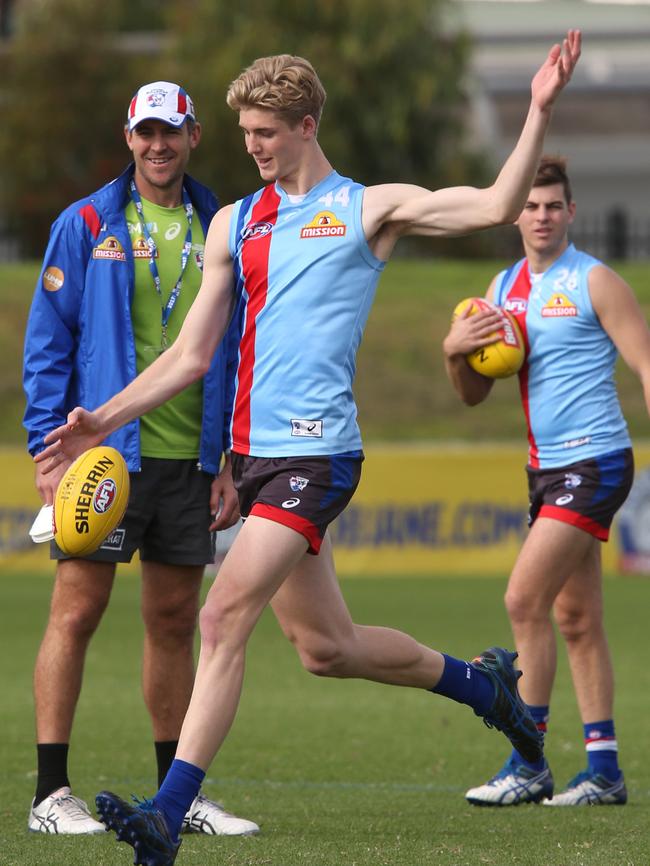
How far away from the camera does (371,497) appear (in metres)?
17.3

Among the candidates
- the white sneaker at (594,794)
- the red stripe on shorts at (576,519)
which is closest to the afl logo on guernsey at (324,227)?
the red stripe on shorts at (576,519)

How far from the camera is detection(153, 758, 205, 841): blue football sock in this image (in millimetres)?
4832

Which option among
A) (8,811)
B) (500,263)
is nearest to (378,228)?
(8,811)

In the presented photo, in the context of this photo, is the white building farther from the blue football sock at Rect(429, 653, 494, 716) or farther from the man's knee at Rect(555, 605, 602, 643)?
the blue football sock at Rect(429, 653, 494, 716)

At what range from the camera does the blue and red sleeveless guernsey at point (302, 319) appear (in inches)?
209

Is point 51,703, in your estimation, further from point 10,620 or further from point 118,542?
point 10,620

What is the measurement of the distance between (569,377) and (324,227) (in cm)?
179

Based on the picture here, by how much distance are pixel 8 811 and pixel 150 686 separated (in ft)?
2.26

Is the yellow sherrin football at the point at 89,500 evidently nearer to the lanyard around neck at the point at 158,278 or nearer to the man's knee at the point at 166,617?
the man's knee at the point at 166,617

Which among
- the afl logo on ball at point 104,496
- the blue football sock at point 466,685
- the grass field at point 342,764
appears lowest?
the grass field at point 342,764

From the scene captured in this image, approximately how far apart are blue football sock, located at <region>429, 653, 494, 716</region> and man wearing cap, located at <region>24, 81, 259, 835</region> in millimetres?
1020

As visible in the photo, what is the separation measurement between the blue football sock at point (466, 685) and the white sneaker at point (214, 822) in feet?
2.62

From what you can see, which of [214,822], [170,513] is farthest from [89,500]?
[214,822]

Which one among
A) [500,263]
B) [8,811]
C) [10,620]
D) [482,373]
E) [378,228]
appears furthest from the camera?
[500,263]
